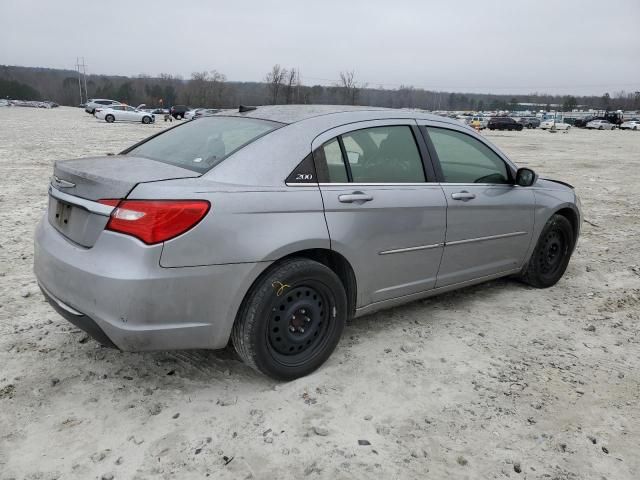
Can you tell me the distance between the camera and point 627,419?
2936 millimetres

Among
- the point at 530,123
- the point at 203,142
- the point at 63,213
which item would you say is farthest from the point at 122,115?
the point at 530,123

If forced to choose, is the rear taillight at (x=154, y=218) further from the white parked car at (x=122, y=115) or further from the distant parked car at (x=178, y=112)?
the distant parked car at (x=178, y=112)

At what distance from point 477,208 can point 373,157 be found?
41.0 inches

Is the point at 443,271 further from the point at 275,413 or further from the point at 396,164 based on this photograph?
the point at 275,413

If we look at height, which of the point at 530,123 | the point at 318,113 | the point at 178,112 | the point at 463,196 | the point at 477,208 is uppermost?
the point at 530,123

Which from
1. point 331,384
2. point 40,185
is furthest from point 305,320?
point 40,185

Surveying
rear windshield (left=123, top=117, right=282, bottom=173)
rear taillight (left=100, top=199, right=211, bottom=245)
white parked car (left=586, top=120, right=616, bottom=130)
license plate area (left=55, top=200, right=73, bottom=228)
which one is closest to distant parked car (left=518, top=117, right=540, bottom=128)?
white parked car (left=586, top=120, right=616, bottom=130)

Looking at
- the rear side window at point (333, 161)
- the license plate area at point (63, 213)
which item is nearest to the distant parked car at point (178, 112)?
the license plate area at point (63, 213)

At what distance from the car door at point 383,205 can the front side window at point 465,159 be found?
19cm

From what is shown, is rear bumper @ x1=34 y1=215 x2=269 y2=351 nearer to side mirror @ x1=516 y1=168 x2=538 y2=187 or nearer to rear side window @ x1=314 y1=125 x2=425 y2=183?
rear side window @ x1=314 y1=125 x2=425 y2=183

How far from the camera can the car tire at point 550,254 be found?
15.9 ft

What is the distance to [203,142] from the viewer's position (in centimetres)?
338

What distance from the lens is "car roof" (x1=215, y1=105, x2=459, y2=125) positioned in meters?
3.47

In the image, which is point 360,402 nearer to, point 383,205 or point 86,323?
point 383,205
